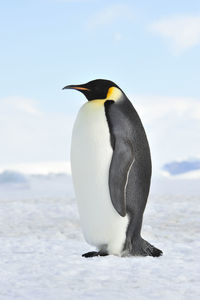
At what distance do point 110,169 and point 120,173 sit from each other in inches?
3.4

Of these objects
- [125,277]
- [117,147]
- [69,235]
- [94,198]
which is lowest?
[69,235]

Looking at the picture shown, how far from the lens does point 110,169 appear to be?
3902 mm

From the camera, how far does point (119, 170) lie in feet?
12.7

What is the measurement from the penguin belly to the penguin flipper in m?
0.06

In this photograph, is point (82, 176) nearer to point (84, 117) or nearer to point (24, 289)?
point (84, 117)

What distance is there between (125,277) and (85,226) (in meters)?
0.93

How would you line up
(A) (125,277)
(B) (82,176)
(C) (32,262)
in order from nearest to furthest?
(A) (125,277) → (C) (32,262) → (B) (82,176)

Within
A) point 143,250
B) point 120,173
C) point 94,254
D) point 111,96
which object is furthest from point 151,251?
point 111,96

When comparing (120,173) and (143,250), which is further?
(143,250)

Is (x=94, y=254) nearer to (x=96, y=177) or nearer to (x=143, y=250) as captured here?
(x=143, y=250)

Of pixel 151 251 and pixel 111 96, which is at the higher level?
pixel 111 96

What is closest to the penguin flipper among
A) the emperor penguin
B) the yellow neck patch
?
the emperor penguin

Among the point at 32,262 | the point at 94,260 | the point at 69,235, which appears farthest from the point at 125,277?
the point at 69,235

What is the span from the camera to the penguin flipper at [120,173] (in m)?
3.87
